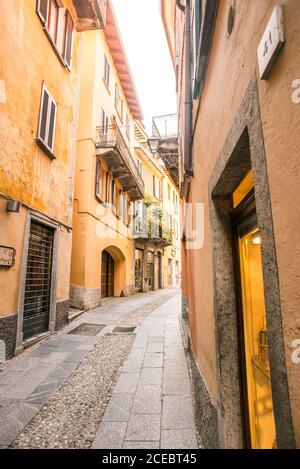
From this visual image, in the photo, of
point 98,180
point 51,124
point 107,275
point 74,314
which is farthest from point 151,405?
point 107,275

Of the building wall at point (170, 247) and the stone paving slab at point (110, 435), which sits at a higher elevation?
the building wall at point (170, 247)

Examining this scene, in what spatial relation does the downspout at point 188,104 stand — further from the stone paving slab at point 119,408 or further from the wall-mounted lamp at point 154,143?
the wall-mounted lamp at point 154,143

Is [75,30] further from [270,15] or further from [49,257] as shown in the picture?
[270,15]

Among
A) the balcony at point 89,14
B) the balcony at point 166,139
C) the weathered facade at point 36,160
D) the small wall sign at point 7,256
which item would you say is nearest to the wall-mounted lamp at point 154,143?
the balcony at point 166,139

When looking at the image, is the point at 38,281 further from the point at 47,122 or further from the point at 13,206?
the point at 47,122

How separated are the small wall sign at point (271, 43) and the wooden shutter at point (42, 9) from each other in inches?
306

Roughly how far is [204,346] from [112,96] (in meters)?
14.2

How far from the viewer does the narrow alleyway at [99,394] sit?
2852 millimetres

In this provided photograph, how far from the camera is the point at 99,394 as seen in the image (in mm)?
3820

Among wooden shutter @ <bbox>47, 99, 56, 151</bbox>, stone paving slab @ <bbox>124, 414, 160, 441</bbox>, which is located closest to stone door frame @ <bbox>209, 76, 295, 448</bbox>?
stone paving slab @ <bbox>124, 414, 160, 441</bbox>

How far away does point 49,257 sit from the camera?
7.28 m

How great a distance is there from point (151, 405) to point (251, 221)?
111 inches

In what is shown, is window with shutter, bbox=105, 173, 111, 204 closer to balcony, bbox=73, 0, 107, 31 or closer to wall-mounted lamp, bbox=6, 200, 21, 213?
balcony, bbox=73, 0, 107, 31
